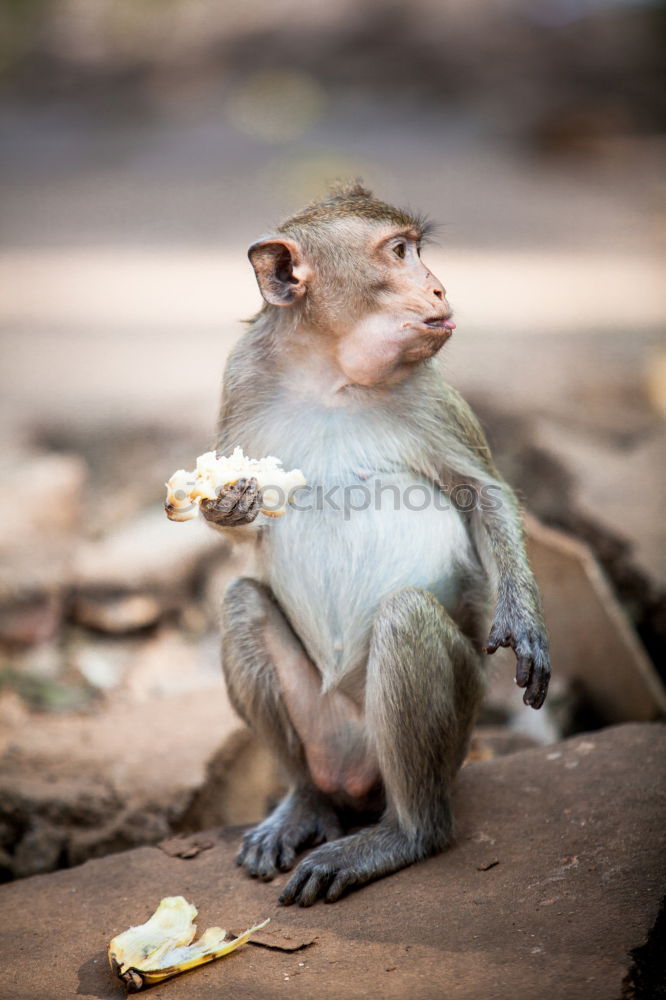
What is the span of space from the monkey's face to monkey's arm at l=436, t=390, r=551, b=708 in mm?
381

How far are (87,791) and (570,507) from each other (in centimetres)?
278

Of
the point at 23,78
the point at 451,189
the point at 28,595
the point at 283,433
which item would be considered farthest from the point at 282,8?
the point at 283,433

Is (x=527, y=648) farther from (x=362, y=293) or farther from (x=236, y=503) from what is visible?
(x=362, y=293)

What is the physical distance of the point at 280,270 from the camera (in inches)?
144

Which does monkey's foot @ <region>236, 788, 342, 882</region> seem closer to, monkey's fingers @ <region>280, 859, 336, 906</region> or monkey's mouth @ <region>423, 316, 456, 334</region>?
monkey's fingers @ <region>280, 859, 336, 906</region>

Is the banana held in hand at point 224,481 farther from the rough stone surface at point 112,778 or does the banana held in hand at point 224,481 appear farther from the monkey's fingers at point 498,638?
the rough stone surface at point 112,778

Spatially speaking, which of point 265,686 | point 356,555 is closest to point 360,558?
point 356,555

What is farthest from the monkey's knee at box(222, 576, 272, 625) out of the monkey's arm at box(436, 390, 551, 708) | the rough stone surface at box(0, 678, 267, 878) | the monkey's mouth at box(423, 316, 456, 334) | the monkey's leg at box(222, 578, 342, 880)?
the monkey's mouth at box(423, 316, 456, 334)

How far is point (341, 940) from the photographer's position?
310cm

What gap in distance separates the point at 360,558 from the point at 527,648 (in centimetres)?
63

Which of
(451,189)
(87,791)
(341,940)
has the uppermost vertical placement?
(451,189)

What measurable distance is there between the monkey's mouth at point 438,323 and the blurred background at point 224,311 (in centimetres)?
84

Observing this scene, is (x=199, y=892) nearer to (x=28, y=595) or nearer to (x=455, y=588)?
(x=455, y=588)

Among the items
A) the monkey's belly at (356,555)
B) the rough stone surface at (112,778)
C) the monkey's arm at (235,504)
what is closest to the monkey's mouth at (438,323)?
the monkey's belly at (356,555)
